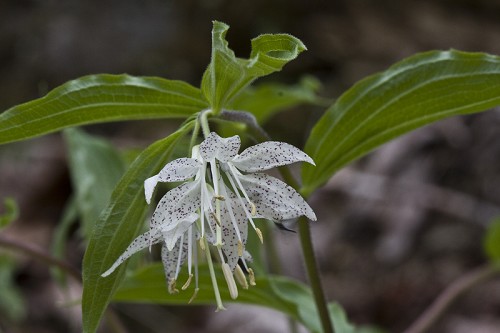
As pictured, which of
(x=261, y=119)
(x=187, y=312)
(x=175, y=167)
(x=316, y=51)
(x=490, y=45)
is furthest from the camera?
(x=316, y=51)

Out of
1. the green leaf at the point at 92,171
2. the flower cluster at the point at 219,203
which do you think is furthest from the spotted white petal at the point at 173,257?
the green leaf at the point at 92,171

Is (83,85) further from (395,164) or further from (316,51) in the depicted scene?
(316,51)

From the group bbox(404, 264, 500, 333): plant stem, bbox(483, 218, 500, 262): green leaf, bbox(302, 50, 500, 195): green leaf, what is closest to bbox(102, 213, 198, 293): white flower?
bbox(302, 50, 500, 195): green leaf

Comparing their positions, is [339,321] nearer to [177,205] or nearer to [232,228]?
[232,228]

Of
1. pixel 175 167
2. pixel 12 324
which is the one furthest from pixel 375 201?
pixel 175 167

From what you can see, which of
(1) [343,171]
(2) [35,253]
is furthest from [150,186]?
(1) [343,171]

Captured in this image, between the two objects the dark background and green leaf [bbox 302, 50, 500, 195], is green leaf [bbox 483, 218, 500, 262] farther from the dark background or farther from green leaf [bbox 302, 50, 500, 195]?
green leaf [bbox 302, 50, 500, 195]

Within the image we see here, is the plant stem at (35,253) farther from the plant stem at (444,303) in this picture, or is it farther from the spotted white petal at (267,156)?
the plant stem at (444,303)
